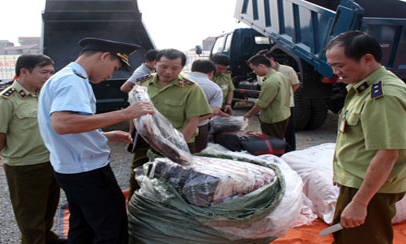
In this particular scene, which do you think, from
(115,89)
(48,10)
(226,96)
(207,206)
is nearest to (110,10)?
(48,10)

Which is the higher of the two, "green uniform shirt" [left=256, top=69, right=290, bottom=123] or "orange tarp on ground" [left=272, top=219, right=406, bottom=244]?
"green uniform shirt" [left=256, top=69, right=290, bottom=123]

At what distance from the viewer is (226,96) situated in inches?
196

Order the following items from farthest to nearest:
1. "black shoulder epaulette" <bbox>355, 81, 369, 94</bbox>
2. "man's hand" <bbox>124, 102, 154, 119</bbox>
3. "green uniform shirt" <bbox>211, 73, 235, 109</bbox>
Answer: "green uniform shirt" <bbox>211, 73, 235, 109</bbox> → "man's hand" <bbox>124, 102, 154, 119</bbox> → "black shoulder epaulette" <bbox>355, 81, 369, 94</bbox>

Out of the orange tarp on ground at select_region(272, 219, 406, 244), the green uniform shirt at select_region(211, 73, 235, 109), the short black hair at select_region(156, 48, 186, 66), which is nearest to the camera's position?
the short black hair at select_region(156, 48, 186, 66)

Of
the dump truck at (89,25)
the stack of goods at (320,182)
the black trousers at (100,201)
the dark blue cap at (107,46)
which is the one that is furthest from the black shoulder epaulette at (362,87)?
the dump truck at (89,25)

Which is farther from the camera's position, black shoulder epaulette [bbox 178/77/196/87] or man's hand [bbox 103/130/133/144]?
black shoulder epaulette [bbox 178/77/196/87]

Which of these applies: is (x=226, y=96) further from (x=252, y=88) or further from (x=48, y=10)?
(x=48, y=10)

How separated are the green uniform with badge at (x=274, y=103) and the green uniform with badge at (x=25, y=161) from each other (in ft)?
8.09

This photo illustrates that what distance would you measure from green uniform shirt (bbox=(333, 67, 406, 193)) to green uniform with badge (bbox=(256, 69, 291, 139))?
7.44ft

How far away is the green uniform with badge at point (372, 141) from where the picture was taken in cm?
126

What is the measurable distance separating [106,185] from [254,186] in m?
0.78

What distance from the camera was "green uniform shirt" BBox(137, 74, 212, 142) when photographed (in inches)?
95.5

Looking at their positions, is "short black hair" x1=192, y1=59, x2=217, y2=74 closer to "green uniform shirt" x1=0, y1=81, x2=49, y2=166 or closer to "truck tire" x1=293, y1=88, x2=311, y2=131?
"green uniform shirt" x1=0, y1=81, x2=49, y2=166

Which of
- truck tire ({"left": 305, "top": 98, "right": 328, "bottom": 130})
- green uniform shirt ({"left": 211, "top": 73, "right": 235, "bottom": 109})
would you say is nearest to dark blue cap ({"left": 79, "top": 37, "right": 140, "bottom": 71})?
green uniform shirt ({"left": 211, "top": 73, "right": 235, "bottom": 109})
